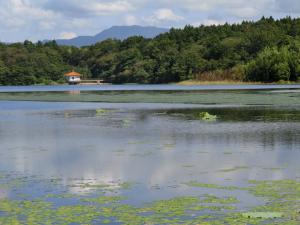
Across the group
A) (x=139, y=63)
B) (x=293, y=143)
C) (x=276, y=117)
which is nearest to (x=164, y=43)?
(x=139, y=63)

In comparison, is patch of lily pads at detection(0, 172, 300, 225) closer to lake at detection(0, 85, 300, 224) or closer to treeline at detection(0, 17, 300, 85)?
lake at detection(0, 85, 300, 224)

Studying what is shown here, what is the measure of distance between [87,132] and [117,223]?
16495 millimetres

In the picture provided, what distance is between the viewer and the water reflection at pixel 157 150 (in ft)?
48.8

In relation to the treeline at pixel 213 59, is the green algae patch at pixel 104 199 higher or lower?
lower

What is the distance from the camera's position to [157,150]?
19.7m

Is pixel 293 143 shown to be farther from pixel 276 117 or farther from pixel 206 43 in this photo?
pixel 206 43

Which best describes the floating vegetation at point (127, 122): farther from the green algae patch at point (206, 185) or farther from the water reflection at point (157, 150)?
the green algae patch at point (206, 185)

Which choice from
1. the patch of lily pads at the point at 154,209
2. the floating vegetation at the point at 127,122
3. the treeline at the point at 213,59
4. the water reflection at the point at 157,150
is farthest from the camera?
the treeline at the point at 213,59

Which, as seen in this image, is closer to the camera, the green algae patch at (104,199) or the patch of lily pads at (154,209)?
the patch of lily pads at (154,209)

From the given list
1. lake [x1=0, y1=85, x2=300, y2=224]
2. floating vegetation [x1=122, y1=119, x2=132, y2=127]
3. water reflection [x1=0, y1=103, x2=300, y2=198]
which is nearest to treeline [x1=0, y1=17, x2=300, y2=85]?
floating vegetation [x1=122, y1=119, x2=132, y2=127]

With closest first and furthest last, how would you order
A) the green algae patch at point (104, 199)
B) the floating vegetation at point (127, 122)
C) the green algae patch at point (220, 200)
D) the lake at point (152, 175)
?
the lake at point (152, 175), the green algae patch at point (220, 200), the green algae patch at point (104, 199), the floating vegetation at point (127, 122)

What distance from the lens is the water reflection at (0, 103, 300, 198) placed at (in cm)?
1486

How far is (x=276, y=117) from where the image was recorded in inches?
1264

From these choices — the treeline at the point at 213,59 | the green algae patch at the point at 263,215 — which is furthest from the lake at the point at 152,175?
the treeline at the point at 213,59
